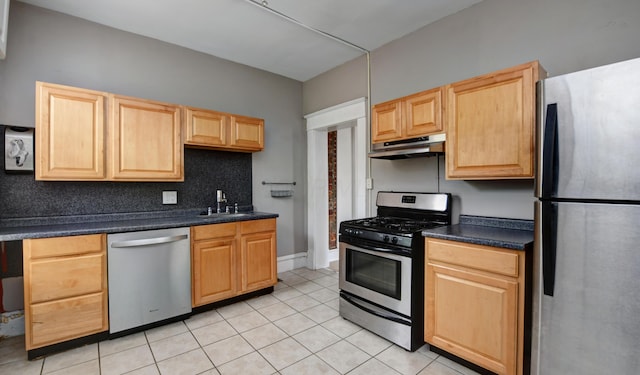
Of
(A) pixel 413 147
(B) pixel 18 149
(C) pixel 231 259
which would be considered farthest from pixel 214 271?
(A) pixel 413 147

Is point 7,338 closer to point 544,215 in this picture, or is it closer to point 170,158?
point 170,158

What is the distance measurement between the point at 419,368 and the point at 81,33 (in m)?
3.97

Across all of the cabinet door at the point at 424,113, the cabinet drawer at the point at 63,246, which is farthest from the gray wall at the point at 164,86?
the cabinet door at the point at 424,113

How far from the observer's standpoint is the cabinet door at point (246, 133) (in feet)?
10.6

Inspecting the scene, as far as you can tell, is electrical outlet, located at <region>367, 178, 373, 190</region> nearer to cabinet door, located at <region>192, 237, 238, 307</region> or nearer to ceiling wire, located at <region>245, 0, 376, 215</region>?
ceiling wire, located at <region>245, 0, 376, 215</region>

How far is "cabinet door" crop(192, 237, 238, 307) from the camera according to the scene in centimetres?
269

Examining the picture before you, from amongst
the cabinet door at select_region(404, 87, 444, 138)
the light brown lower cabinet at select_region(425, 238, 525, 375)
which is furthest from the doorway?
the light brown lower cabinet at select_region(425, 238, 525, 375)

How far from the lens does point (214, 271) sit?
2.79 metres

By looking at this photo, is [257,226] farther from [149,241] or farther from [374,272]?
[374,272]

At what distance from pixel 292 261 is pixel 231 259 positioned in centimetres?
140

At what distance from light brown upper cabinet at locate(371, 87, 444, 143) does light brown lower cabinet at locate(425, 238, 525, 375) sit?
96cm

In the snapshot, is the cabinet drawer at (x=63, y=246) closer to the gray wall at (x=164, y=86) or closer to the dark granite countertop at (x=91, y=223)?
the dark granite countertop at (x=91, y=223)

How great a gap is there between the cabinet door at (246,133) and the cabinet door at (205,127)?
0.30ft

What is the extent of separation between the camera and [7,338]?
7.55ft
